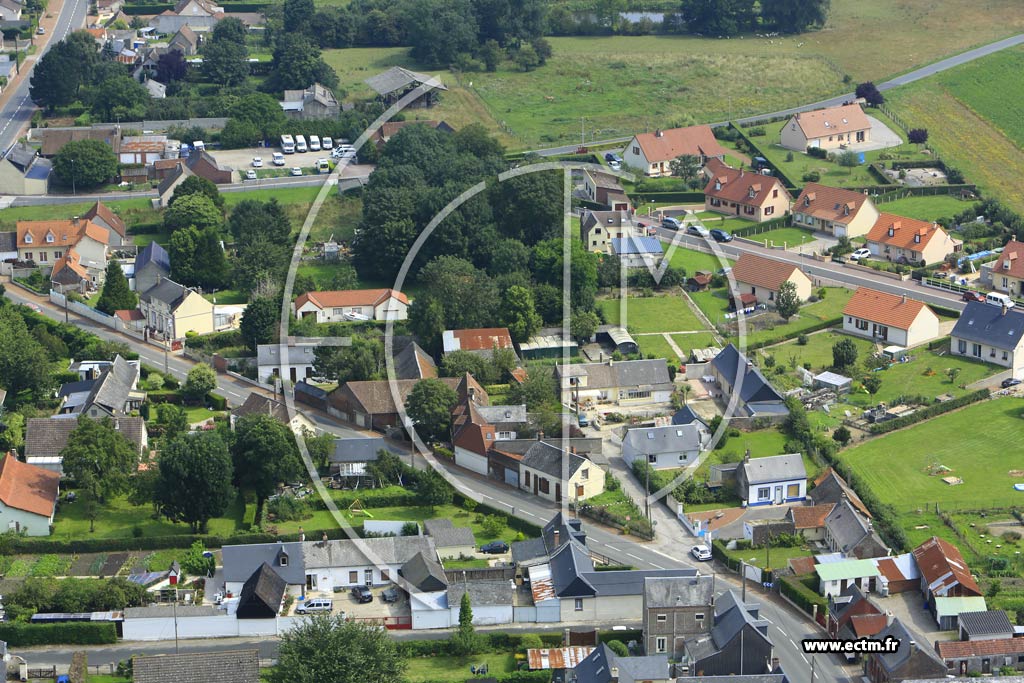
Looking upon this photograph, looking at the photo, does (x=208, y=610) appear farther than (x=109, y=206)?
No

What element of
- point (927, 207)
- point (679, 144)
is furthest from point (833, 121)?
point (927, 207)

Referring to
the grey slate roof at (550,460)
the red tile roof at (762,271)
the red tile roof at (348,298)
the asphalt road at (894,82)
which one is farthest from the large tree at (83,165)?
the grey slate roof at (550,460)

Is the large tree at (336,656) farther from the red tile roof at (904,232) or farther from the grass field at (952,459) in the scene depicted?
the red tile roof at (904,232)

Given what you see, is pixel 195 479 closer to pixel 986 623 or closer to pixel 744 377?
pixel 744 377

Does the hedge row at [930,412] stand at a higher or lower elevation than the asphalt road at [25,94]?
lower

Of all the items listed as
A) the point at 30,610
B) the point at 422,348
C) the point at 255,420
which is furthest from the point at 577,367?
the point at 30,610

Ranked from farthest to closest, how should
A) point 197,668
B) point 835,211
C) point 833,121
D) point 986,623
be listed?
1. point 833,121
2. point 835,211
3. point 986,623
4. point 197,668

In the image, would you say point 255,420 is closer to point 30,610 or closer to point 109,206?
point 30,610
